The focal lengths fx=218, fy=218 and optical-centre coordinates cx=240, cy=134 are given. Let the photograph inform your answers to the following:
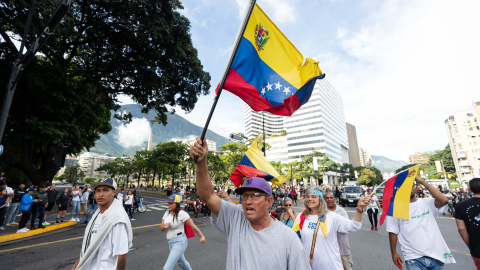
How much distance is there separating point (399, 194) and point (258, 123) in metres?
144

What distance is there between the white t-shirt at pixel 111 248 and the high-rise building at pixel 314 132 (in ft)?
313

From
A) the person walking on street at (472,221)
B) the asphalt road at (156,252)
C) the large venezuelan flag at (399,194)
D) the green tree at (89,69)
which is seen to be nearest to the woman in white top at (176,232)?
the asphalt road at (156,252)

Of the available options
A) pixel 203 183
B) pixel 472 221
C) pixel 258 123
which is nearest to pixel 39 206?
pixel 203 183

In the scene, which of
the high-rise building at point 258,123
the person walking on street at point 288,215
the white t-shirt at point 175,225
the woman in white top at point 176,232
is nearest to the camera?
the woman in white top at point 176,232

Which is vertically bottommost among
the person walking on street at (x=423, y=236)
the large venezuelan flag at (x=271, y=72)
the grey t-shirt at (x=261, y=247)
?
the person walking on street at (x=423, y=236)

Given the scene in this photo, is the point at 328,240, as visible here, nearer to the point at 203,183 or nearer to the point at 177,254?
the point at 203,183

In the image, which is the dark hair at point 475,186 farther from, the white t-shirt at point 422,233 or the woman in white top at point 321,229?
the woman in white top at point 321,229

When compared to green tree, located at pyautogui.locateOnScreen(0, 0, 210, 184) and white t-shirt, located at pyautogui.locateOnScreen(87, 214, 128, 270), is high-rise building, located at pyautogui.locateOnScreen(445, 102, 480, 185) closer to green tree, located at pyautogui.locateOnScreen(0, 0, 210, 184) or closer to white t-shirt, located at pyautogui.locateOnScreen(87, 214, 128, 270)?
green tree, located at pyautogui.locateOnScreen(0, 0, 210, 184)

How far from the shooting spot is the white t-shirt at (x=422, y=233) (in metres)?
3.06

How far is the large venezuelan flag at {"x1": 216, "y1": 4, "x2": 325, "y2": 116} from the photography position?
11.2 ft

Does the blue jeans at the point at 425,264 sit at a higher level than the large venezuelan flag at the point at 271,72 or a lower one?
lower

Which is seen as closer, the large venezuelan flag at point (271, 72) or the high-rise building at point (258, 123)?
the large venezuelan flag at point (271, 72)

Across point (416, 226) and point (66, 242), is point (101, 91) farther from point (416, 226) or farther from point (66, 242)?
point (416, 226)

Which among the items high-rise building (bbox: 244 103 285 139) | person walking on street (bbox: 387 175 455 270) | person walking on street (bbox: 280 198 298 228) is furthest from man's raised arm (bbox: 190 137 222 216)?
high-rise building (bbox: 244 103 285 139)
